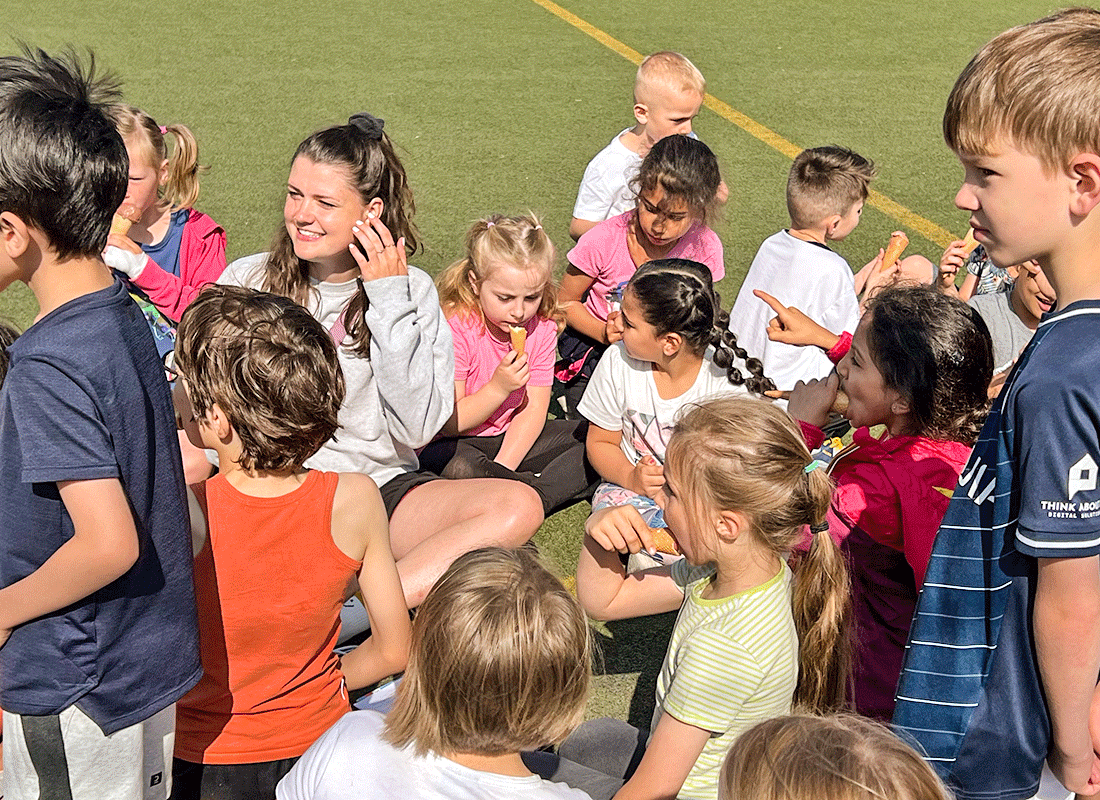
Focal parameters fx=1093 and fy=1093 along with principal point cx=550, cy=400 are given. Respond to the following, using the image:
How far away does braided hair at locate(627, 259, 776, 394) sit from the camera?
3240 mm

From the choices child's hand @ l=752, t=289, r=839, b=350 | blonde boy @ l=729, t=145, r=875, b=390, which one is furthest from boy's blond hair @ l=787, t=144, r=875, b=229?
child's hand @ l=752, t=289, r=839, b=350

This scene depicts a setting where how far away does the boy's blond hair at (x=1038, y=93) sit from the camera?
163cm

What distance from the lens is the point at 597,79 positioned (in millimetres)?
8117

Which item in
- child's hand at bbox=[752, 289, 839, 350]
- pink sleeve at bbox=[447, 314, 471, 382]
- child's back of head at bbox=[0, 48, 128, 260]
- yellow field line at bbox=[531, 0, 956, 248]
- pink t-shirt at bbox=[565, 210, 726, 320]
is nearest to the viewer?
child's back of head at bbox=[0, 48, 128, 260]

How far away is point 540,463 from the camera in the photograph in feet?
12.6

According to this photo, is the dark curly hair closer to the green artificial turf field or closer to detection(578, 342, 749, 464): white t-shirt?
detection(578, 342, 749, 464): white t-shirt

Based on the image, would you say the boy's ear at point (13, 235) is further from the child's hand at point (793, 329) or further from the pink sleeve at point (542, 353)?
the child's hand at point (793, 329)

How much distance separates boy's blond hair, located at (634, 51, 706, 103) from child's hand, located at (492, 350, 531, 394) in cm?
197

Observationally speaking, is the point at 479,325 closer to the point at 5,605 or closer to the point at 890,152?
the point at 5,605

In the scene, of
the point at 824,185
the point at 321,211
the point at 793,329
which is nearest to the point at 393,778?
the point at 321,211

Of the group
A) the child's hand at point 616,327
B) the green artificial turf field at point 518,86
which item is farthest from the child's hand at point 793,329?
the green artificial turf field at point 518,86

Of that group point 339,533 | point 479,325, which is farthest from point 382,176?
point 339,533

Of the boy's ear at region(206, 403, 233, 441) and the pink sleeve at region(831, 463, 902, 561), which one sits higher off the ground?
the boy's ear at region(206, 403, 233, 441)

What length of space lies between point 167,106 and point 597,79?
10.0 feet
